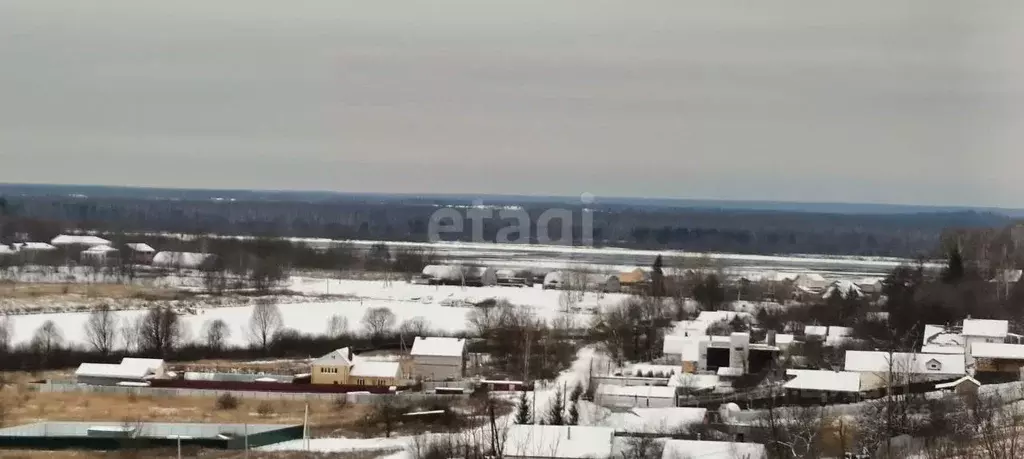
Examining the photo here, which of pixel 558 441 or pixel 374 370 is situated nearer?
pixel 558 441

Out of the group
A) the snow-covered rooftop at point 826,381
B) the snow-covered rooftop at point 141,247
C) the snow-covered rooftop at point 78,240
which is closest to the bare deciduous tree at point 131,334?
the snow-covered rooftop at point 826,381

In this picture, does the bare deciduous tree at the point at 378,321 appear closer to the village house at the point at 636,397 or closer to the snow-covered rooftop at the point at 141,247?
the village house at the point at 636,397

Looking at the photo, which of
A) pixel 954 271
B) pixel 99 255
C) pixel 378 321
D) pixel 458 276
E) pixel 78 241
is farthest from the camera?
pixel 78 241

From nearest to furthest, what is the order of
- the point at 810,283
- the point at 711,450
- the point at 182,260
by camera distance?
the point at 711,450
the point at 810,283
the point at 182,260

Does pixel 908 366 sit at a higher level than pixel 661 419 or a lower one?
higher

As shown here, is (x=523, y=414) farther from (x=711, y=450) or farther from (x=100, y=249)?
(x=100, y=249)

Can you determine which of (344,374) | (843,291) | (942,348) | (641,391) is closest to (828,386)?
(641,391)

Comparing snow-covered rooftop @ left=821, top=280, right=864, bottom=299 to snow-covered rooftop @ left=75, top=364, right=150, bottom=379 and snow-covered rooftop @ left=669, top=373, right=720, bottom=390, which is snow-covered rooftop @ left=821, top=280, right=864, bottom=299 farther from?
snow-covered rooftop @ left=75, top=364, right=150, bottom=379
